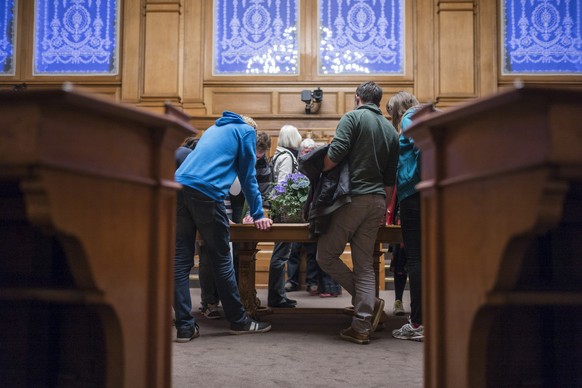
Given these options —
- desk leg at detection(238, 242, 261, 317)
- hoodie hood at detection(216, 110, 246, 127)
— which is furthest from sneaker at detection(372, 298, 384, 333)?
hoodie hood at detection(216, 110, 246, 127)

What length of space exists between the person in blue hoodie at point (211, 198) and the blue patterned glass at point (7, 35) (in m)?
5.06

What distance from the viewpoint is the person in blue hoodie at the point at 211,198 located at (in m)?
2.89

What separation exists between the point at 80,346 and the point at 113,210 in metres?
0.51

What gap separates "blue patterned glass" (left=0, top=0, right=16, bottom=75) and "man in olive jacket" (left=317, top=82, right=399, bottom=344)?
5.46 metres

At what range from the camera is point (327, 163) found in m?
3.04

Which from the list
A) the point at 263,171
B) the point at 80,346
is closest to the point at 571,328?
the point at 80,346

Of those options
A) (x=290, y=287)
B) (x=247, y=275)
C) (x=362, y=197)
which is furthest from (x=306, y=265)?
(x=362, y=197)

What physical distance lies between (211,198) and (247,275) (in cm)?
A: 83

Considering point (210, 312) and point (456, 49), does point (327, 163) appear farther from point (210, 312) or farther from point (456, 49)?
point (456, 49)

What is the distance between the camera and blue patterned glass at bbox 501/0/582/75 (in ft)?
22.0

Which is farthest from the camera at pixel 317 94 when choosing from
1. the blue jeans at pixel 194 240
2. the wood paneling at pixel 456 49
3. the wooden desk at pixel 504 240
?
the wooden desk at pixel 504 240

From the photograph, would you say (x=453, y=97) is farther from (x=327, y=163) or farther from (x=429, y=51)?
(x=327, y=163)

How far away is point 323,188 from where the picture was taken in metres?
3.02

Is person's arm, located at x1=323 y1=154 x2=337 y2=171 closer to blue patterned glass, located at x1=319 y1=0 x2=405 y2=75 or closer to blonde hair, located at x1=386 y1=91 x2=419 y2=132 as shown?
blonde hair, located at x1=386 y1=91 x2=419 y2=132
